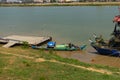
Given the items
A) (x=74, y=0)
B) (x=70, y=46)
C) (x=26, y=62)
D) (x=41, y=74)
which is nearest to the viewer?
(x=41, y=74)

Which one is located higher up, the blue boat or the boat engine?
the boat engine

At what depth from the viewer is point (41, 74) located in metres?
10.4

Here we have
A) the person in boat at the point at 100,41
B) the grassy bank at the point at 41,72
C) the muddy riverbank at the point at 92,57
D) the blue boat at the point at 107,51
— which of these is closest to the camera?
the grassy bank at the point at 41,72

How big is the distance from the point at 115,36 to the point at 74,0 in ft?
464

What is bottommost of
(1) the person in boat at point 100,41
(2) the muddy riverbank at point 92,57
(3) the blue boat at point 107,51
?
(2) the muddy riverbank at point 92,57

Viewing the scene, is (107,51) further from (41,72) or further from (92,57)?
(41,72)

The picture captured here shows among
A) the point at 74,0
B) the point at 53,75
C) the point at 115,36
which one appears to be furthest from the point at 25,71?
the point at 74,0

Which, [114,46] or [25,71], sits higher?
[25,71]

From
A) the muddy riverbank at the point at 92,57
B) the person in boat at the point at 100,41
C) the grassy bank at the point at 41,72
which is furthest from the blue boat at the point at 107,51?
the grassy bank at the point at 41,72

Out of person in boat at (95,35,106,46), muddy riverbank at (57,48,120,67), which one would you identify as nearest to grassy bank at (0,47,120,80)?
muddy riverbank at (57,48,120,67)

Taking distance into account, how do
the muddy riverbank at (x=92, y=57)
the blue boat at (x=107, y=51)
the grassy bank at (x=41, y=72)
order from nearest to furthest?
1. the grassy bank at (x=41, y=72)
2. the muddy riverbank at (x=92, y=57)
3. the blue boat at (x=107, y=51)

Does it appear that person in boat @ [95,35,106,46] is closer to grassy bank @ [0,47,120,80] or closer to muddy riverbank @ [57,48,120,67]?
muddy riverbank @ [57,48,120,67]

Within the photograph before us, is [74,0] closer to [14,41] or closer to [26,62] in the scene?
[14,41]

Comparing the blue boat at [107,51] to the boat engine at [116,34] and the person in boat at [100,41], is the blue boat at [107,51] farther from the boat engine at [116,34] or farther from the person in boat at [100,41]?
the boat engine at [116,34]
